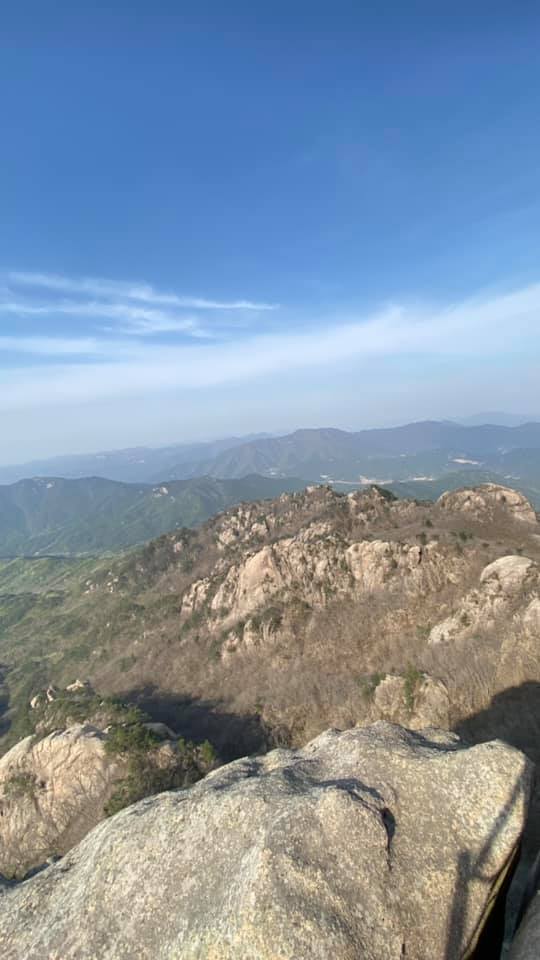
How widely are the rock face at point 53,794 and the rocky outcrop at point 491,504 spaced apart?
6704 centimetres

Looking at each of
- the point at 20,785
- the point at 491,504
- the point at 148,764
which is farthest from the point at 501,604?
the point at 20,785

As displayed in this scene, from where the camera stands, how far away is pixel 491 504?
80.4 meters

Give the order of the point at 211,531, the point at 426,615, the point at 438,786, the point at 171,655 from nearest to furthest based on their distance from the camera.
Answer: the point at 438,786 → the point at 426,615 → the point at 171,655 → the point at 211,531

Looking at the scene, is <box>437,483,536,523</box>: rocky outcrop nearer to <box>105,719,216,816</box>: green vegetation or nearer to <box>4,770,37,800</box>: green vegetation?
<box>105,719,216,816</box>: green vegetation

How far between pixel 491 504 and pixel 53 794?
76.9 meters

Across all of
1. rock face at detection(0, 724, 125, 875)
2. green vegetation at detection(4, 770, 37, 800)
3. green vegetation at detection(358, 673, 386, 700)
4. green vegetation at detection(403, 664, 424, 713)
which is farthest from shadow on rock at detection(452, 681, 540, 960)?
green vegetation at detection(4, 770, 37, 800)

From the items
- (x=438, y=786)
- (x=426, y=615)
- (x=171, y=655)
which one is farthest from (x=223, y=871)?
(x=171, y=655)

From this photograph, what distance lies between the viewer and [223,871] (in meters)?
15.6

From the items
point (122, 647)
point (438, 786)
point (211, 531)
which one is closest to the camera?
point (438, 786)

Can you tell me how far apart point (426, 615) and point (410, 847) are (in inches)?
2023

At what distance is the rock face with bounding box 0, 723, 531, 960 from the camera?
1349cm

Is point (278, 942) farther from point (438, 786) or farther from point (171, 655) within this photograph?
point (171, 655)

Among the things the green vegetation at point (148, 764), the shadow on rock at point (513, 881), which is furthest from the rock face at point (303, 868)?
the green vegetation at point (148, 764)

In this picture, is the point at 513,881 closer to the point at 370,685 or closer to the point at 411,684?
the point at 411,684
